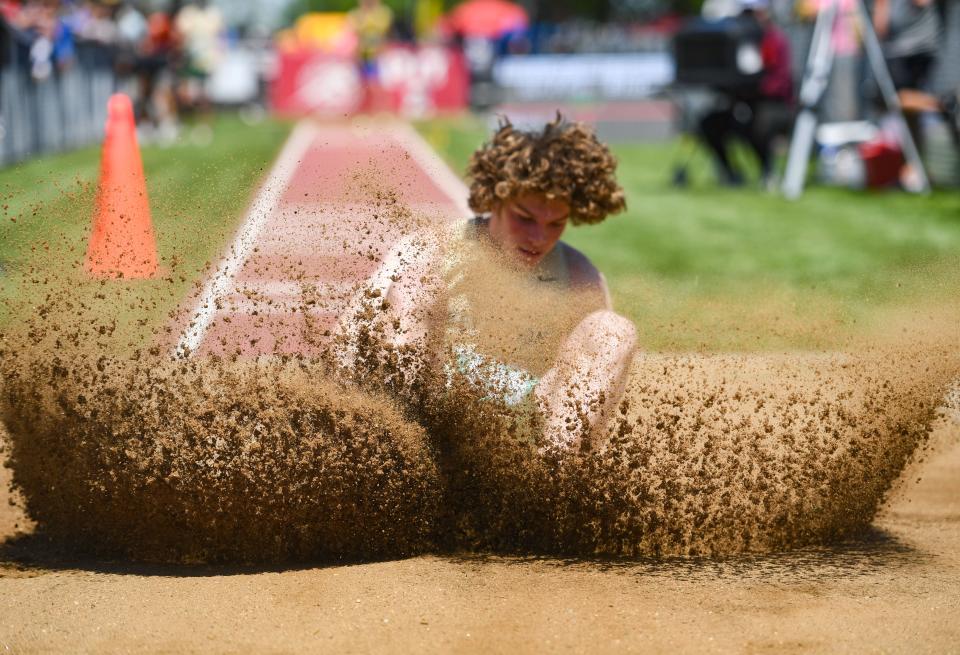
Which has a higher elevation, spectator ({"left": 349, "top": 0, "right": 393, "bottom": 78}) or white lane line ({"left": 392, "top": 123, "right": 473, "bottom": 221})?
spectator ({"left": 349, "top": 0, "right": 393, "bottom": 78})

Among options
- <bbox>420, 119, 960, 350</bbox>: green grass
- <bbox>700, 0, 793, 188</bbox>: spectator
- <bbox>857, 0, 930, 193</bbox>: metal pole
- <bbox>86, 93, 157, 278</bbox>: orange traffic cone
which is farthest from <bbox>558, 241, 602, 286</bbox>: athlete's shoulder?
<bbox>700, 0, 793, 188</bbox>: spectator

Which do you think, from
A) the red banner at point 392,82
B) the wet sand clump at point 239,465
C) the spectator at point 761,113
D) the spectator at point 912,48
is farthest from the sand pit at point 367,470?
the red banner at point 392,82

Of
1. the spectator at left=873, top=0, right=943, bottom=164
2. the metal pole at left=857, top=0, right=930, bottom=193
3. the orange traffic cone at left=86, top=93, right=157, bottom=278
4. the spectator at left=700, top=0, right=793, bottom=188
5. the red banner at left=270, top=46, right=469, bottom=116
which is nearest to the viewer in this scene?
the orange traffic cone at left=86, top=93, right=157, bottom=278

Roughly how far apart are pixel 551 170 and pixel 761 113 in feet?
34.8

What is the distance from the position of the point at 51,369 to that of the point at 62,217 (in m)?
0.65

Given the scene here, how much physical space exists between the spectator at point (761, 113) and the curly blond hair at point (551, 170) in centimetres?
1001

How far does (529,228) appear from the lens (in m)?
4.07

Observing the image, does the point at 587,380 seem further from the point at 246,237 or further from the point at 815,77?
the point at 815,77

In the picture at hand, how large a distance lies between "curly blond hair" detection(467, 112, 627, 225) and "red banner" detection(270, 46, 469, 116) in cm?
2424

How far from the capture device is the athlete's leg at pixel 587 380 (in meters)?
3.81

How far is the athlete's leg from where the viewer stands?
150 inches

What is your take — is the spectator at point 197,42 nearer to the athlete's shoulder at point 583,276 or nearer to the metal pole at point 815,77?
the metal pole at point 815,77

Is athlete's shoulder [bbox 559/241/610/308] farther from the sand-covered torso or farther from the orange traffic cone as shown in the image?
the orange traffic cone

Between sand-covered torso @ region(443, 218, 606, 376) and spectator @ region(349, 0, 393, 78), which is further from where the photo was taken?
spectator @ region(349, 0, 393, 78)
